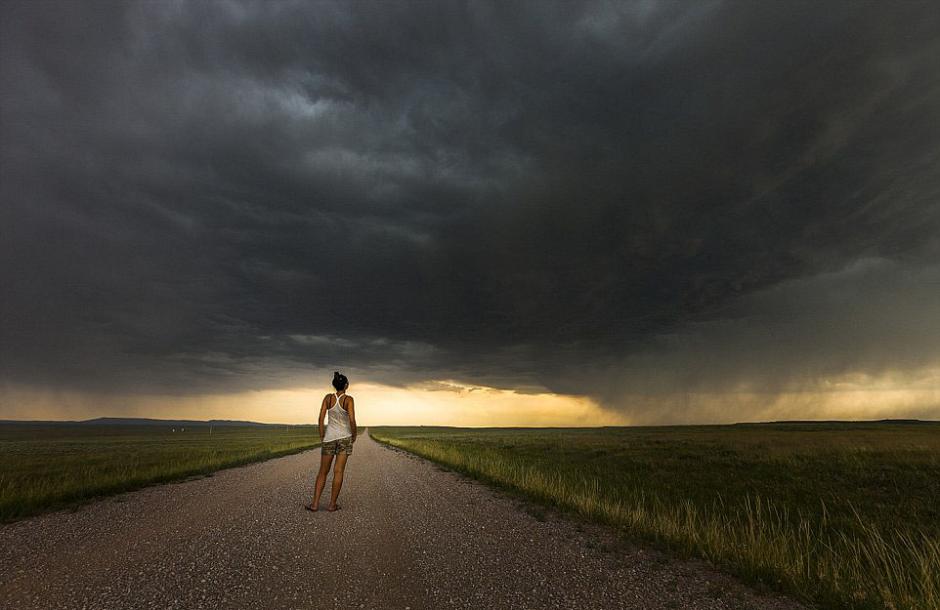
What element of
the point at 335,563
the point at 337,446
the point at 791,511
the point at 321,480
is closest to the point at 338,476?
the point at 321,480

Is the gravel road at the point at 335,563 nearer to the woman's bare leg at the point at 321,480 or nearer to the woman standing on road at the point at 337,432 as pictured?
the woman's bare leg at the point at 321,480

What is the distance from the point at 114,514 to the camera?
952cm

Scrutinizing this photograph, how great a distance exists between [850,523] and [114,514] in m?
18.3

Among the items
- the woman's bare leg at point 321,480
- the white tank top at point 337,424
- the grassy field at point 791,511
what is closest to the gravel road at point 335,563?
the woman's bare leg at point 321,480

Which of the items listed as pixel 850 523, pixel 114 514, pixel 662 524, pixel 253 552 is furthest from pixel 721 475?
pixel 114 514

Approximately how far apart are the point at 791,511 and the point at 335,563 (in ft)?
49.1

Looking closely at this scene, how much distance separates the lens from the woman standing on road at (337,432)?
994 centimetres

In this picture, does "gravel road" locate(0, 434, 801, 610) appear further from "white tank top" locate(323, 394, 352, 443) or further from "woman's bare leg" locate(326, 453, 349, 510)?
"white tank top" locate(323, 394, 352, 443)

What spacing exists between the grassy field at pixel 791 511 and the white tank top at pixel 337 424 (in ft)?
18.7

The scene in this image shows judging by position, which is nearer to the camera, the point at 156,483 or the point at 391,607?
the point at 391,607

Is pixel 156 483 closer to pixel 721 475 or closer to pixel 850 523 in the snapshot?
pixel 850 523

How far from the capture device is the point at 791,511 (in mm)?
14094

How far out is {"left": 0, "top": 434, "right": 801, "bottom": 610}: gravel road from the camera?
5.05 meters

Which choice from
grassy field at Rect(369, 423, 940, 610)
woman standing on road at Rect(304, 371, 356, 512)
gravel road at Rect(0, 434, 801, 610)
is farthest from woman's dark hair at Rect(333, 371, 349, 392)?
grassy field at Rect(369, 423, 940, 610)
